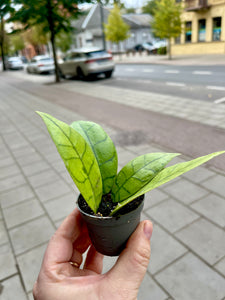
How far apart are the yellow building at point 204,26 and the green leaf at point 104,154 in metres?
24.1

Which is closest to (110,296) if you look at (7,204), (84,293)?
(84,293)

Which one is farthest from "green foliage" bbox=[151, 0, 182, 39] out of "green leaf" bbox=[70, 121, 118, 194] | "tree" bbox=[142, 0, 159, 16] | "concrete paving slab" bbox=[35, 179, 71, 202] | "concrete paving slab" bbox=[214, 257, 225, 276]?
"tree" bbox=[142, 0, 159, 16]

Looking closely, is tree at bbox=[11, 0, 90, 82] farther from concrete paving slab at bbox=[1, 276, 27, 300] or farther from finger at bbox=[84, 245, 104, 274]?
finger at bbox=[84, 245, 104, 274]

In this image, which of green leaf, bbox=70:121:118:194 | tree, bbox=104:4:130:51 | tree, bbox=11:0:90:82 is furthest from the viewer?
tree, bbox=104:4:130:51

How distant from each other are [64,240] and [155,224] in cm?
161

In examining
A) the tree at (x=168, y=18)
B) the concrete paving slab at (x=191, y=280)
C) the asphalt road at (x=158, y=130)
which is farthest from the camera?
the tree at (x=168, y=18)

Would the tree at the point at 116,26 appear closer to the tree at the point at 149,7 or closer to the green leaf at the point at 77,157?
the tree at the point at 149,7

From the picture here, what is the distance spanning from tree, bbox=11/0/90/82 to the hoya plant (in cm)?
1145

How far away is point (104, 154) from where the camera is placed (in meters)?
1.24

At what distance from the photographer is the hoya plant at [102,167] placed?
35.9 inches

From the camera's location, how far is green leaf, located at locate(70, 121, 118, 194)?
4.04ft

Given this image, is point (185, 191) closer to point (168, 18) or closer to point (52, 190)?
point (52, 190)

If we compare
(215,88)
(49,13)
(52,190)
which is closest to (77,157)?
(52,190)

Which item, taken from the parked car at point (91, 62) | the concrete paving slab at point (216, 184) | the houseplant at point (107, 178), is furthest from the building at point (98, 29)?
the houseplant at point (107, 178)
